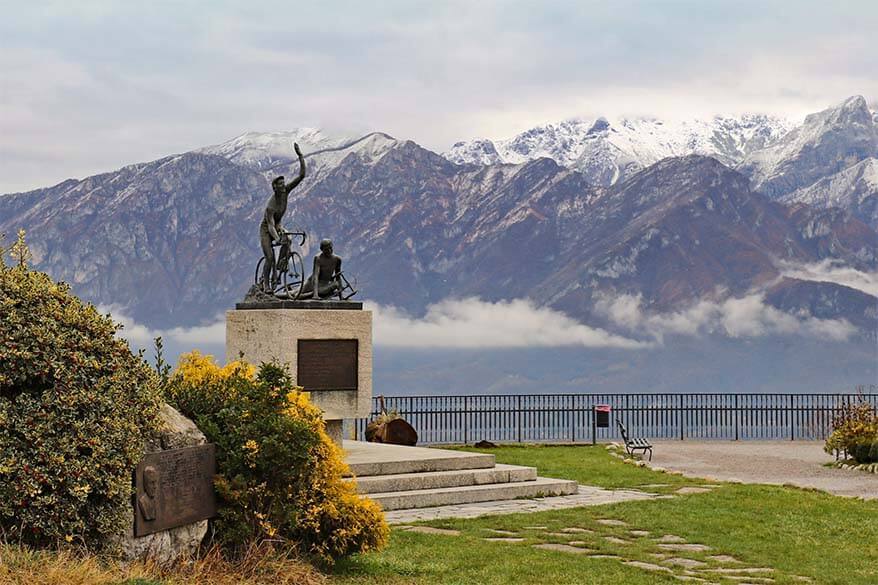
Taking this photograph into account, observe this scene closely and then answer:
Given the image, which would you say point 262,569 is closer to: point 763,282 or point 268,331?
point 268,331

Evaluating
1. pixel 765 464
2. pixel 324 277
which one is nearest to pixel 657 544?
pixel 324 277

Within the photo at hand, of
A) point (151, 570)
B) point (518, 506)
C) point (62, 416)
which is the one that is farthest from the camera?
point (518, 506)

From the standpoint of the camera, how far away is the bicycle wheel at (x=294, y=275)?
62.8ft

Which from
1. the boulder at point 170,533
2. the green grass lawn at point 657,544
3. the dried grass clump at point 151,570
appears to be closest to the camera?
the dried grass clump at point 151,570

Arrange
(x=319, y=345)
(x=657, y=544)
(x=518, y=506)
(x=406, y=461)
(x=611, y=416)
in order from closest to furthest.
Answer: (x=657, y=544), (x=518, y=506), (x=406, y=461), (x=319, y=345), (x=611, y=416)

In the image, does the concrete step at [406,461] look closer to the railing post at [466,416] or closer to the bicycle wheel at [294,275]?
the bicycle wheel at [294,275]

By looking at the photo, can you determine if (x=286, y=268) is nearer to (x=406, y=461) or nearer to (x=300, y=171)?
(x=300, y=171)

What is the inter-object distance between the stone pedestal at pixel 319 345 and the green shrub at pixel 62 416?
888 centimetres

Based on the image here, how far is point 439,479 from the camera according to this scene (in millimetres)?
16625

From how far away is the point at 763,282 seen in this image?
189 m

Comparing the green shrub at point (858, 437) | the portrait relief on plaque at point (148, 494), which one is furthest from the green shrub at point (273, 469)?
the green shrub at point (858, 437)

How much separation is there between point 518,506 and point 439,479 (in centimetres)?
120

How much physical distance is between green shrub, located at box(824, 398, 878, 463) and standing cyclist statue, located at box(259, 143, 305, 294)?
13265 mm

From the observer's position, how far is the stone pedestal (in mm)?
18266
